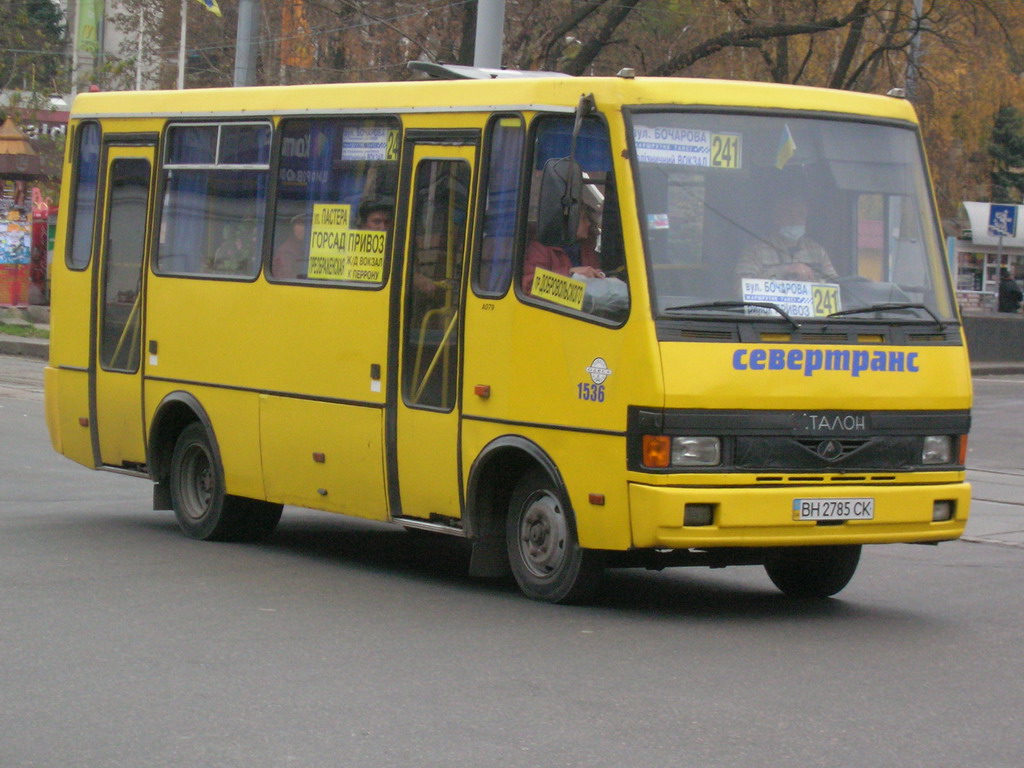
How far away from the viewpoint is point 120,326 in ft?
40.4

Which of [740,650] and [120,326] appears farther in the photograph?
[120,326]

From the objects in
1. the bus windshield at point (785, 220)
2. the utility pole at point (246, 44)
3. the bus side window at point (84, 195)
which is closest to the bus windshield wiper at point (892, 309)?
the bus windshield at point (785, 220)

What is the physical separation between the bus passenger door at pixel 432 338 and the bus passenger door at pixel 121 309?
2925 mm

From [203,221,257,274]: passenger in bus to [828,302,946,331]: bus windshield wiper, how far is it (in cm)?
407

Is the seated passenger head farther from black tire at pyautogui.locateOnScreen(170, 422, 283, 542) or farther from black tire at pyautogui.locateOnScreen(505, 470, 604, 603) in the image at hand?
black tire at pyautogui.locateOnScreen(170, 422, 283, 542)

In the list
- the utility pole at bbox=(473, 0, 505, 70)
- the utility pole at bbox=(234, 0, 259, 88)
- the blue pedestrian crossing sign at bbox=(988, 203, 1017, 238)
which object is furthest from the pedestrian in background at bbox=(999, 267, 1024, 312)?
Answer: the utility pole at bbox=(473, 0, 505, 70)

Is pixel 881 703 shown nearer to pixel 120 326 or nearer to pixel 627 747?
pixel 627 747

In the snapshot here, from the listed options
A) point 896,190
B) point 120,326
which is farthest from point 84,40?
point 896,190

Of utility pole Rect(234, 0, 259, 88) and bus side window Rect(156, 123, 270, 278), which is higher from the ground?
utility pole Rect(234, 0, 259, 88)

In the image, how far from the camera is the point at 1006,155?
68.6 metres

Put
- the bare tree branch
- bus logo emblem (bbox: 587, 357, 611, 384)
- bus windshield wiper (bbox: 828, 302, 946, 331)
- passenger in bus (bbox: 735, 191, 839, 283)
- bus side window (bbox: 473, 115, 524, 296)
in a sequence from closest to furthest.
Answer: bus logo emblem (bbox: 587, 357, 611, 384), passenger in bus (bbox: 735, 191, 839, 283), bus windshield wiper (bbox: 828, 302, 946, 331), bus side window (bbox: 473, 115, 524, 296), the bare tree branch

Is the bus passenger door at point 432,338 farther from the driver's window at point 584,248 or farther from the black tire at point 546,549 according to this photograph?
the driver's window at point 584,248

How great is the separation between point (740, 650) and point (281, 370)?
4001 millimetres

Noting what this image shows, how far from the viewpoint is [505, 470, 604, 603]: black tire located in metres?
8.88
